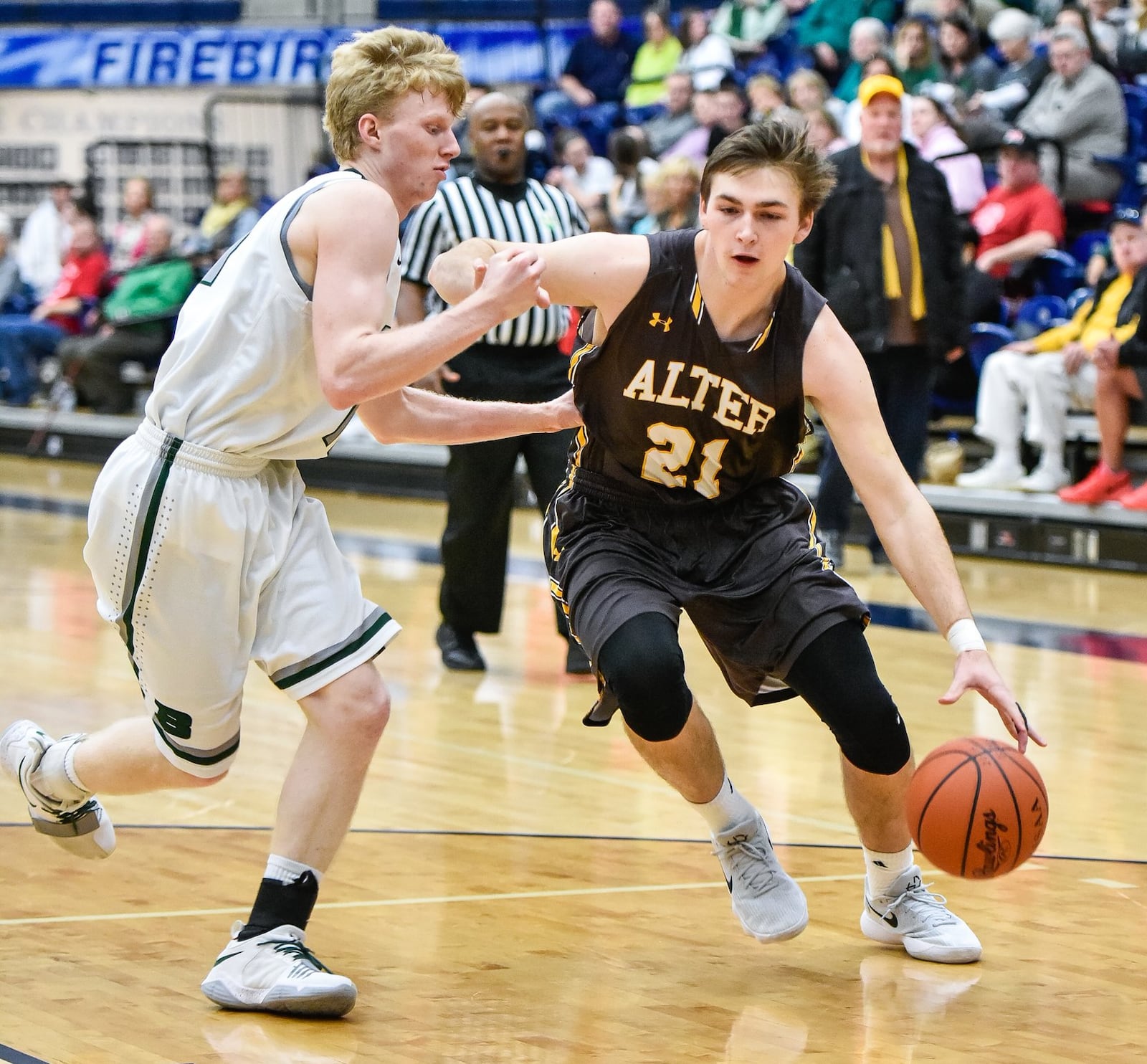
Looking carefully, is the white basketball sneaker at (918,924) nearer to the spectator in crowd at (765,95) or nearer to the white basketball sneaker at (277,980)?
the white basketball sneaker at (277,980)

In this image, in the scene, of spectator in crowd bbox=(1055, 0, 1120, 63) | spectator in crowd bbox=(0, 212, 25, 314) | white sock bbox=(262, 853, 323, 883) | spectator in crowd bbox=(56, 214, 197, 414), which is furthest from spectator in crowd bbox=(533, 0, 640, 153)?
white sock bbox=(262, 853, 323, 883)

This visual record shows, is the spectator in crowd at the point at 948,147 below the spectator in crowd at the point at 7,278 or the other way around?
the other way around

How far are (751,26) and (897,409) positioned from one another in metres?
6.57

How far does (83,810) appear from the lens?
148 inches

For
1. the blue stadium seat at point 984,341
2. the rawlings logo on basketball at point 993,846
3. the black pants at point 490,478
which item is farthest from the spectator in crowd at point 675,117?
the rawlings logo on basketball at point 993,846

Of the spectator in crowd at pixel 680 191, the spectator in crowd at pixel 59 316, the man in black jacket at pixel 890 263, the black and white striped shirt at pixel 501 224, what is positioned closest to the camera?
the black and white striped shirt at pixel 501 224

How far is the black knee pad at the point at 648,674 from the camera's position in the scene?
342 centimetres

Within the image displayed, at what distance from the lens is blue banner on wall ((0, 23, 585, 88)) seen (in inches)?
653

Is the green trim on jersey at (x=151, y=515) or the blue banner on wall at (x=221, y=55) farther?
the blue banner on wall at (x=221, y=55)

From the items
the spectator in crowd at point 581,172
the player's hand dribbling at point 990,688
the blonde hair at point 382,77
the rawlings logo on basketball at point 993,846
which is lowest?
the rawlings logo on basketball at point 993,846

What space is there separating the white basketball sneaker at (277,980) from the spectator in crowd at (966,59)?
9964 millimetres

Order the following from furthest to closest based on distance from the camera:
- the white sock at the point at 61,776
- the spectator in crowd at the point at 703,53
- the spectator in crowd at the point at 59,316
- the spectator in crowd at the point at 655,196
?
1. the spectator in crowd at the point at 59,316
2. the spectator in crowd at the point at 703,53
3. the spectator in crowd at the point at 655,196
4. the white sock at the point at 61,776

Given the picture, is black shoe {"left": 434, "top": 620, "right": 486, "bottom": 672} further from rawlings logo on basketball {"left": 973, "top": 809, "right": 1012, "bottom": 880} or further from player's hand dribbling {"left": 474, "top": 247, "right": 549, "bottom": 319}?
player's hand dribbling {"left": 474, "top": 247, "right": 549, "bottom": 319}

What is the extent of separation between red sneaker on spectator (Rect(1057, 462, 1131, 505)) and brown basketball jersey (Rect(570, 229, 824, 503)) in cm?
585
